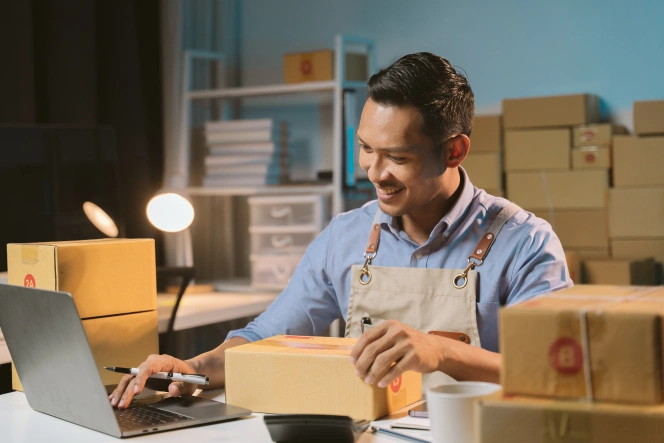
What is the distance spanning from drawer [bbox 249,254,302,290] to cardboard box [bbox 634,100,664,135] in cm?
140

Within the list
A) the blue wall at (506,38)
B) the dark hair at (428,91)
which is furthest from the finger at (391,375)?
the blue wall at (506,38)

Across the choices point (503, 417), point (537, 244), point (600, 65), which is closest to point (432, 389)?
point (503, 417)

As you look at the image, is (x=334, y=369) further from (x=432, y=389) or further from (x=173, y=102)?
(x=173, y=102)

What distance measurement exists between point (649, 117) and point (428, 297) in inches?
71.0

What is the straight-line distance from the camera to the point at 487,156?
319 cm

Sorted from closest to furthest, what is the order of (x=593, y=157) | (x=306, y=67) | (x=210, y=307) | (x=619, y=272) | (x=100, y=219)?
(x=100, y=219) → (x=210, y=307) → (x=619, y=272) → (x=593, y=157) → (x=306, y=67)

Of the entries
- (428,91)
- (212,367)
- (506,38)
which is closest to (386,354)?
(212,367)

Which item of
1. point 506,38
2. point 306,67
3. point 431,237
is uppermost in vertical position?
point 506,38

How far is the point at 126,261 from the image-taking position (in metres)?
1.44

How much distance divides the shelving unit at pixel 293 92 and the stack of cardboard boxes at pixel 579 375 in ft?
7.35

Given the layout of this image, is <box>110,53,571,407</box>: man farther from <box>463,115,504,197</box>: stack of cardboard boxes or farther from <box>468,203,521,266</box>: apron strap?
<box>463,115,504,197</box>: stack of cardboard boxes

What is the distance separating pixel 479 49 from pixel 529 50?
0.70 feet

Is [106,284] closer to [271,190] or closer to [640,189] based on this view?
[271,190]

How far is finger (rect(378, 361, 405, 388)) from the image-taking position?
44.3 inches
